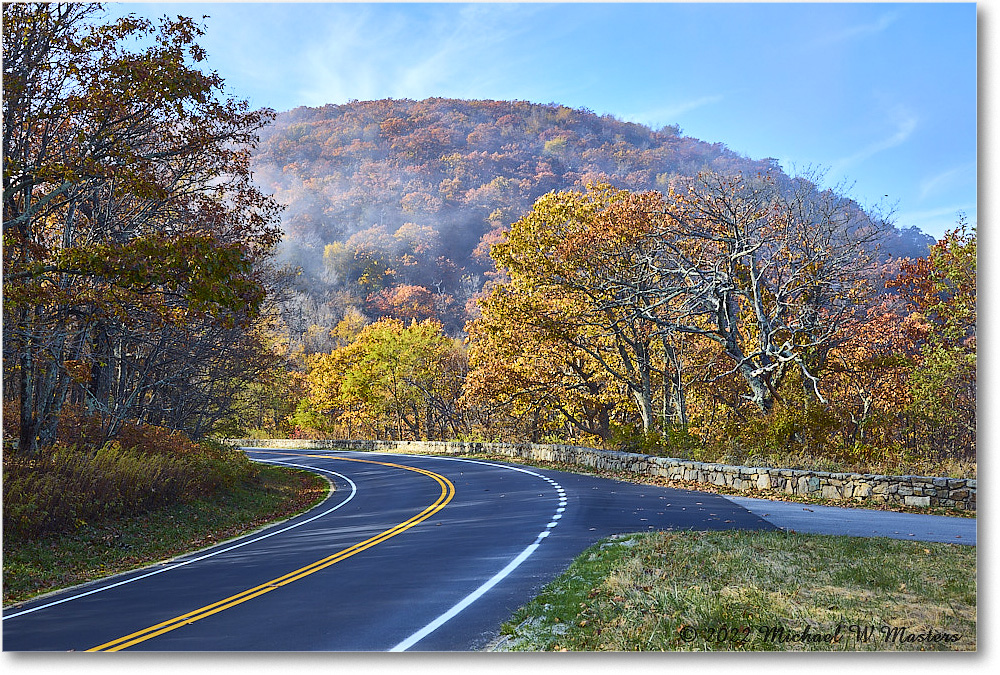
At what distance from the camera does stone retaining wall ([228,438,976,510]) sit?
15.0 metres

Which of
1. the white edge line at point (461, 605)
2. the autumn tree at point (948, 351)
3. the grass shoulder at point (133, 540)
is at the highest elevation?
the autumn tree at point (948, 351)

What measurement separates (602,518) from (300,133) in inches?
346

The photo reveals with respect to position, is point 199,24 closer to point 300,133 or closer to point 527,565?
point 300,133

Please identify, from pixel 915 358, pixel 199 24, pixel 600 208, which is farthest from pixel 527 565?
pixel 600 208

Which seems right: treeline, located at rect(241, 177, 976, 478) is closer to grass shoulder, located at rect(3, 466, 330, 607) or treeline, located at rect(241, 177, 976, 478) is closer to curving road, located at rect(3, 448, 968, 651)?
curving road, located at rect(3, 448, 968, 651)

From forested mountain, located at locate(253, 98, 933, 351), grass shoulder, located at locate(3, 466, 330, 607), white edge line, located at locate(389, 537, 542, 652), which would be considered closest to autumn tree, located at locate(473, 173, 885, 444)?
forested mountain, located at locate(253, 98, 933, 351)

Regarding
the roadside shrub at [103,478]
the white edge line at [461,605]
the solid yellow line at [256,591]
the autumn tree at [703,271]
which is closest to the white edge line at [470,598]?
the white edge line at [461,605]

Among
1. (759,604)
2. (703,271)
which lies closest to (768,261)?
(703,271)

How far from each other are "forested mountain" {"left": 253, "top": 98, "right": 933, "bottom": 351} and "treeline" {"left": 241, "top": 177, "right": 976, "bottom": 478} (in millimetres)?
1136

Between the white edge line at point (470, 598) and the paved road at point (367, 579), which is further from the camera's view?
the paved road at point (367, 579)

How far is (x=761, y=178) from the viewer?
68.7ft

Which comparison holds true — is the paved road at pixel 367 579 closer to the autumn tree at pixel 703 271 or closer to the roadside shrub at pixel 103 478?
the roadside shrub at pixel 103 478

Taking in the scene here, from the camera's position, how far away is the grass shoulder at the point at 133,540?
36.3ft

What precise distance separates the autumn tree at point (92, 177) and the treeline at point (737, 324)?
12553mm
